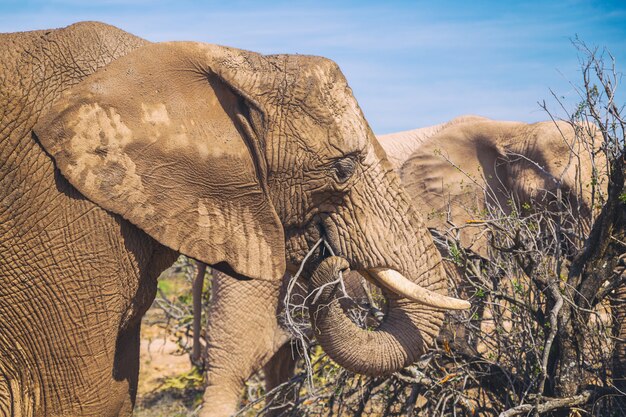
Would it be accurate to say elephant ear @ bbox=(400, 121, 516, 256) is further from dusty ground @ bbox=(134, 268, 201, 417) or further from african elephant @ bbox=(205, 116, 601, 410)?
dusty ground @ bbox=(134, 268, 201, 417)

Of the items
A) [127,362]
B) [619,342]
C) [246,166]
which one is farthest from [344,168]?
[619,342]

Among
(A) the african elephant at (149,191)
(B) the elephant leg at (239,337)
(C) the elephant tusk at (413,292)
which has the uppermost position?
(A) the african elephant at (149,191)

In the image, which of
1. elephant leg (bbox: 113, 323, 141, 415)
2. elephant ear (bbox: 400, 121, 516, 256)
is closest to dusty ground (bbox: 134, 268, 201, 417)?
elephant ear (bbox: 400, 121, 516, 256)

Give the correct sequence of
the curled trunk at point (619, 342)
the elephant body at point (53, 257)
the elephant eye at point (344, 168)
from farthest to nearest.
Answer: the curled trunk at point (619, 342) < the elephant eye at point (344, 168) < the elephant body at point (53, 257)

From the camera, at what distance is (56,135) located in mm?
3021

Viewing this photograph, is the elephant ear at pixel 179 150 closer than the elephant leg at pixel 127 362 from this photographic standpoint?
Yes

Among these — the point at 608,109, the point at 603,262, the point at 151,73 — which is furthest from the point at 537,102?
the point at 151,73

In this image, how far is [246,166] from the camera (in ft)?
10.7

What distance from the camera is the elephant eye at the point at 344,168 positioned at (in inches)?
130

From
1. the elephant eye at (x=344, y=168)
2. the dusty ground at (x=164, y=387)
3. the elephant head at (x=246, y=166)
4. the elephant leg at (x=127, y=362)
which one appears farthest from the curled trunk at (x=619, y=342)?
the dusty ground at (x=164, y=387)

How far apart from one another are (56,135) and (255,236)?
2.54 feet

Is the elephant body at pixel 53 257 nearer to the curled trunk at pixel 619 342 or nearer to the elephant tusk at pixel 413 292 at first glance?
the elephant tusk at pixel 413 292

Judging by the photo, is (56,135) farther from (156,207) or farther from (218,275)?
(218,275)

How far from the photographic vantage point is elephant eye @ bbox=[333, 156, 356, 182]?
3291 mm
